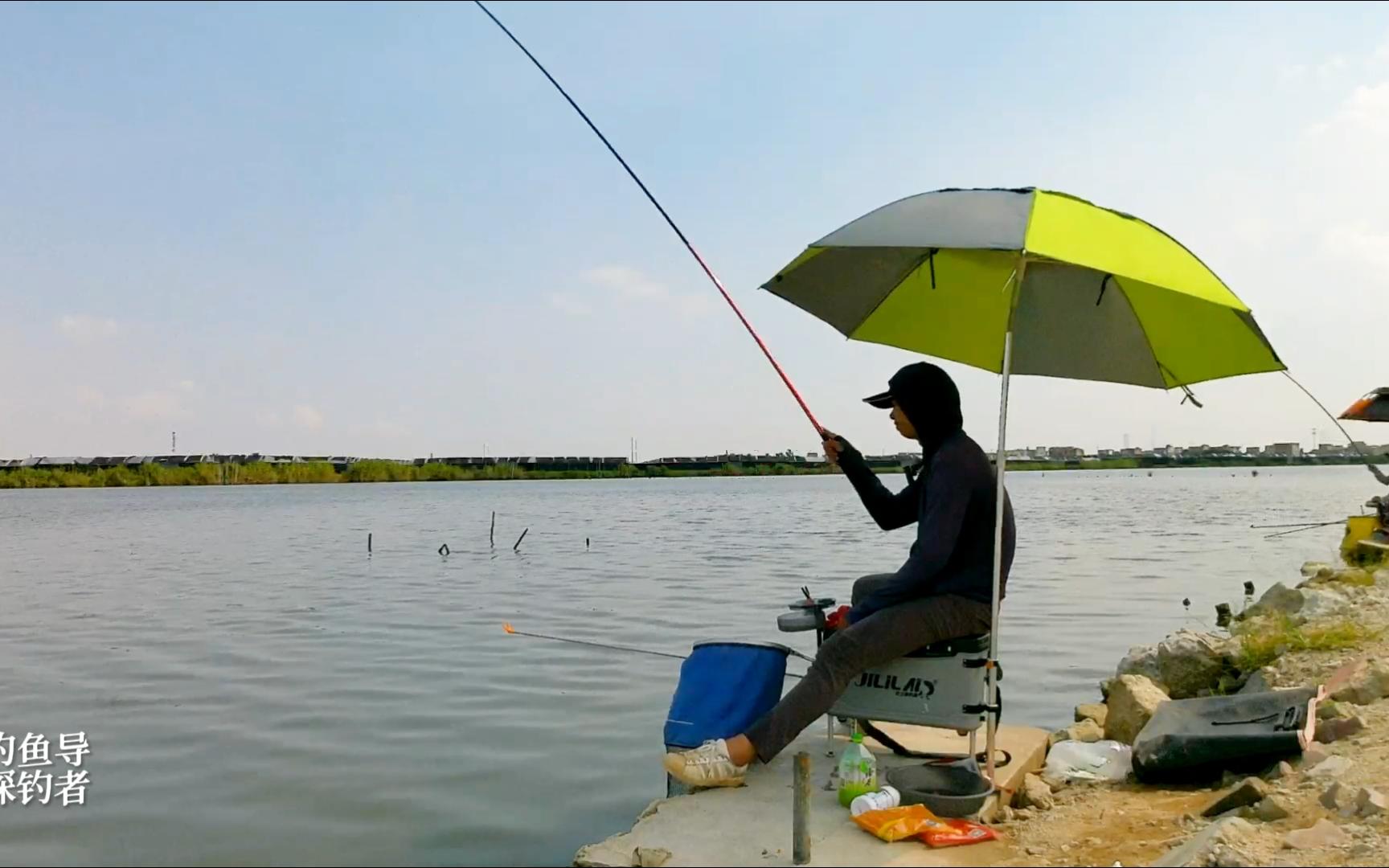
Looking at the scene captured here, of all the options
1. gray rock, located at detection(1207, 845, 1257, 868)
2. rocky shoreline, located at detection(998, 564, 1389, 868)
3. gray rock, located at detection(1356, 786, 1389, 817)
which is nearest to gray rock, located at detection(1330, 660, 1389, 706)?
rocky shoreline, located at detection(998, 564, 1389, 868)

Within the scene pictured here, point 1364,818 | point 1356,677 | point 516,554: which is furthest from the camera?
point 516,554

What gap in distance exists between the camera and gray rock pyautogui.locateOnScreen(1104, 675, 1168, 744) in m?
6.01

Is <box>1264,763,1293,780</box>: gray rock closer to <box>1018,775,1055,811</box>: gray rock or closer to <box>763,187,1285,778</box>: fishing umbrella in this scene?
<box>1018,775,1055,811</box>: gray rock

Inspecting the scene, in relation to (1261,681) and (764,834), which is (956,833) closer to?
(764,834)

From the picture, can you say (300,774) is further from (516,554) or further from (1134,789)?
(516,554)

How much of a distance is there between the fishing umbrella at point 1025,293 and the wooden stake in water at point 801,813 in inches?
47.2

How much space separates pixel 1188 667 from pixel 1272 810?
3448 mm

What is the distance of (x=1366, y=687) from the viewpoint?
5.95m

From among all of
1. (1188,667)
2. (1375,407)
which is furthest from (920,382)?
(1375,407)

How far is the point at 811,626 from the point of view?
516cm

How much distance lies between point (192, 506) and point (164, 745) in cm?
4549

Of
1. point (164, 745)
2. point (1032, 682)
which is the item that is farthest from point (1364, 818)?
point (164, 745)

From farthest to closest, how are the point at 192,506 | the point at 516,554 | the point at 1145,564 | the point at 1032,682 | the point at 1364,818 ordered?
the point at 192,506 → the point at 516,554 → the point at 1145,564 → the point at 1032,682 → the point at 1364,818

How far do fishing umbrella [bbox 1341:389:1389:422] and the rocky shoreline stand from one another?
9.19 meters
